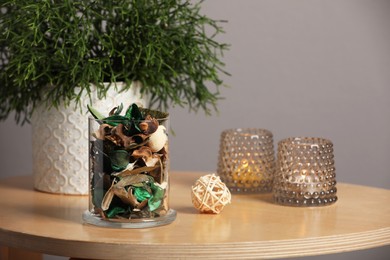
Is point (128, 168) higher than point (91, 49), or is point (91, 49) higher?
point (91, 49)

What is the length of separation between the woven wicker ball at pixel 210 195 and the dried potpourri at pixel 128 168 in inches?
3.6

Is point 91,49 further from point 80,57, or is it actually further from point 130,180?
point 130,180

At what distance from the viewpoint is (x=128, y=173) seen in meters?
1.24

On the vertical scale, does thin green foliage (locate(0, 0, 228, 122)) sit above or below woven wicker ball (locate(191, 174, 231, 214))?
above

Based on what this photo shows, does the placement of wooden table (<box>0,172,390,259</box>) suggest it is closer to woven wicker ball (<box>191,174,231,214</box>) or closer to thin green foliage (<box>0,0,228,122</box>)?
woven wicker ball (<box>191,174,231,214</box>)

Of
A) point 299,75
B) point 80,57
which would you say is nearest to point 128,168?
point 80,57

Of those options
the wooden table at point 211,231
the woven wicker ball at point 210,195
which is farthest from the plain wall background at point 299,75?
the woven wicker ball at point 210,195

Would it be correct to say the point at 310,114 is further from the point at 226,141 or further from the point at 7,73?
the point at 7,73

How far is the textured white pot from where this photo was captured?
154 cm

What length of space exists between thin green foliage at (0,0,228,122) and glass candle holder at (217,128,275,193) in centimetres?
15

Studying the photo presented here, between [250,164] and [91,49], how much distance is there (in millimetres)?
370

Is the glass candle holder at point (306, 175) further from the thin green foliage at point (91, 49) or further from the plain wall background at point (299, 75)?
the plain wall background at point (299, 75)

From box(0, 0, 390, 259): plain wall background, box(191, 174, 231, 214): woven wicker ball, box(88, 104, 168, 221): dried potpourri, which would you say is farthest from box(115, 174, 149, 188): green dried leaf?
box(0, 0, 390, 259): plain wall background

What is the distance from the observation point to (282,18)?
2291mm
